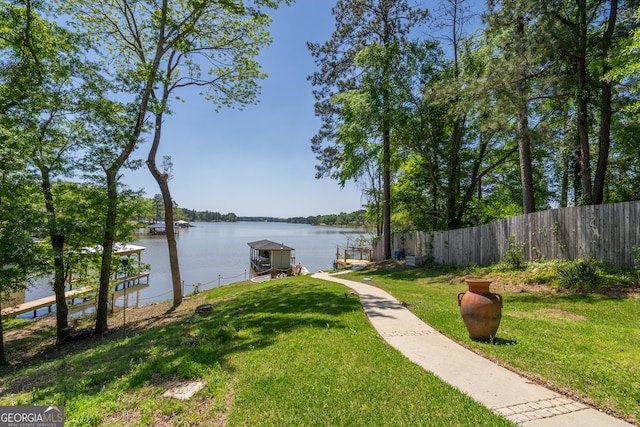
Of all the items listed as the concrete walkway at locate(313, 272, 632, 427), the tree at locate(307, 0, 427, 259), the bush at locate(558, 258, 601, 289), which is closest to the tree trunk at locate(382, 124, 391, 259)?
the tree at locate(307, 0, 427, 259)

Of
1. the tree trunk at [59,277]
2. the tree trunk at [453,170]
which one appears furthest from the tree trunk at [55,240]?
the tree trunk at [453,170]

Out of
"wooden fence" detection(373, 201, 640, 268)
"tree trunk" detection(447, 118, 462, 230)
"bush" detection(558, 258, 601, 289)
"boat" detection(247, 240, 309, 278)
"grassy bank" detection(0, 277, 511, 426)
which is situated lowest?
"boat" detection(247, 240, 309, 278)

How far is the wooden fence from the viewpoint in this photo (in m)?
8.20

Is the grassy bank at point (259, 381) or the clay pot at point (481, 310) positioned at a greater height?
the clay pot at point (481, 310)

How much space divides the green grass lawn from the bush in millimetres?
655

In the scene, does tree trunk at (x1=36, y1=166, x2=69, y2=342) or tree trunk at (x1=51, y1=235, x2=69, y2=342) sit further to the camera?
tree trunk at (x1=51, y1=235, x2=69, y2=342)

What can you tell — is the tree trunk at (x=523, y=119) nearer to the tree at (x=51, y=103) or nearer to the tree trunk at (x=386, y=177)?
the tree trunk at (x=386, y=177)

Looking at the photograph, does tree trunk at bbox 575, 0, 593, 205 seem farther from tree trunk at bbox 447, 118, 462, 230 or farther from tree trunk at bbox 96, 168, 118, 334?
tree trunk at bbox 96, 168, 118, 334

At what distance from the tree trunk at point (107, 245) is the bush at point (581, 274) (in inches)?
524

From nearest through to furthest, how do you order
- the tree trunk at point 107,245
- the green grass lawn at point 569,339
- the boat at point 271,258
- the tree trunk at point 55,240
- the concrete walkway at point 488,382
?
the concrete walkway at point 488,382 < the green grass lawn at point 569,339 < the tree trunk at point 55,240 < the tree trunk at point 107,245 < the boat at point 271,258

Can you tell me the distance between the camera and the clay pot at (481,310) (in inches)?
189

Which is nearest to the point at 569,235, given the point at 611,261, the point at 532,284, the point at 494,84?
the point at 611,261

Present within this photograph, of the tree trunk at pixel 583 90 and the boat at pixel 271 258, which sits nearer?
the tree trunk at pixel 583 90

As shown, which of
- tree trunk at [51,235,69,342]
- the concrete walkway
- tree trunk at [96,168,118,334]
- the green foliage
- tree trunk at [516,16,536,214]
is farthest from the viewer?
the green foliage
